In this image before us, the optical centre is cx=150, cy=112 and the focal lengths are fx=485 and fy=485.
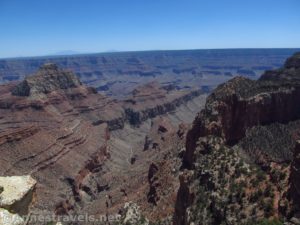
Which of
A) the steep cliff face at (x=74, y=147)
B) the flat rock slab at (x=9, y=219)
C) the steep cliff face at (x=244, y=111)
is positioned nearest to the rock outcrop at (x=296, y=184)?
the steep cliff face at (x=244, y=111)

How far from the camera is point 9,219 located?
755 inches

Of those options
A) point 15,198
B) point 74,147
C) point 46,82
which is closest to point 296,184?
point 15,198

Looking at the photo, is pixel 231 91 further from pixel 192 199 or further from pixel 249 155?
pixel 192 199

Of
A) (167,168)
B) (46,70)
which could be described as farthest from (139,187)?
(46,70)

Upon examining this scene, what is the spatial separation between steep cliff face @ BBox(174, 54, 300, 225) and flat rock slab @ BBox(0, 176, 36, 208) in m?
23.4

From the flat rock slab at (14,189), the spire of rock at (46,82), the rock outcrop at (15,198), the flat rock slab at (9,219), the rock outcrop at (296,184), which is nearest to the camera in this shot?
the flat rock slab at (9,219)

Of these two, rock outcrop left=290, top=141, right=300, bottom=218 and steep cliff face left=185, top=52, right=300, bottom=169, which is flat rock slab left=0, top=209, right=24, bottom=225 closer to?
rock outcrop left=290, top=141, right=300, bottom=218

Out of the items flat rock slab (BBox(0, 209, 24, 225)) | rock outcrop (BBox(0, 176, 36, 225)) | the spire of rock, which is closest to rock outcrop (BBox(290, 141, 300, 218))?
rock outcrop (BBox(0, 176, 36, 225))

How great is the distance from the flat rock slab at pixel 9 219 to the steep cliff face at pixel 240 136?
83.4 feet

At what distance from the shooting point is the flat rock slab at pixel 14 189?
2053cm

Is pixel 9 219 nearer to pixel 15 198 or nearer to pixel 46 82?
pixel 15 198

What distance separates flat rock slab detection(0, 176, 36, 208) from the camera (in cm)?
2053

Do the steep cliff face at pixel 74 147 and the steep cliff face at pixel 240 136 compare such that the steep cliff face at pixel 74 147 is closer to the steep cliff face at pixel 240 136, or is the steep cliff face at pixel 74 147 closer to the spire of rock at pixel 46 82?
the spire of rock at pixel 46 82

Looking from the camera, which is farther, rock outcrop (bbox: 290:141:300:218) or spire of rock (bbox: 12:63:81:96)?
spire of rock (bbox: 12:63:81:96)
